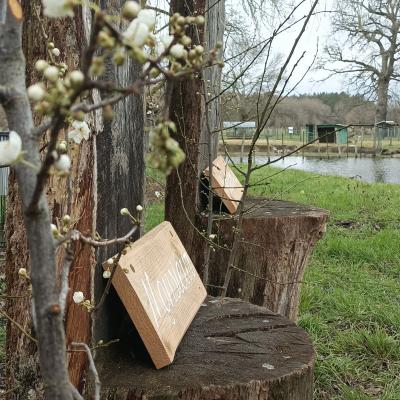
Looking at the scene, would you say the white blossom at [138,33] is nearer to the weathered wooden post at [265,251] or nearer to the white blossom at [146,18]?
the white blossom at [146,18]

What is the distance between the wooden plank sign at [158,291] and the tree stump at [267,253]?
101 centimetres

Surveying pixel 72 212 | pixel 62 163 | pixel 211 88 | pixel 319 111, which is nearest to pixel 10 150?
pixel 62 163

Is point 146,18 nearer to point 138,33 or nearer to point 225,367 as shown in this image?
point 138,33

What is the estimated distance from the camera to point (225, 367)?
1.51 meters

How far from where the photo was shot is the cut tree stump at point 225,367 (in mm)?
1387

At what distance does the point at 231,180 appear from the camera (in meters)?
3.58

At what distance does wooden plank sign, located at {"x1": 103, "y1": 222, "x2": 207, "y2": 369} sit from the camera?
143 cm

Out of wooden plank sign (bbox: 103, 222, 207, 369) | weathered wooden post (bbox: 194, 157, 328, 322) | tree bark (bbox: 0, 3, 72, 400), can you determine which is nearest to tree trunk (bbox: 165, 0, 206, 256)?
weathered wooden post (bbox: 194, 157, 328, 322)

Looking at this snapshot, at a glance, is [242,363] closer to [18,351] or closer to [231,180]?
[18,351]

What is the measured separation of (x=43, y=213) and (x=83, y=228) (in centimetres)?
91

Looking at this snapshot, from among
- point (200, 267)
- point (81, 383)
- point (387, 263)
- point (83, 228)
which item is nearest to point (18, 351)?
point (81, 383)

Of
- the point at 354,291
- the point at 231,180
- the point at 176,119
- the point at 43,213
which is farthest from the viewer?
the point at 354,291

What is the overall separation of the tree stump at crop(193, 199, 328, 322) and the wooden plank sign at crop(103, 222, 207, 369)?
1011 mm

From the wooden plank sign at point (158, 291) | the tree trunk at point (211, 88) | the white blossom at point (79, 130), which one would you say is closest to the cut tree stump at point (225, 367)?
the wooden plank sign at point (158, 291)
